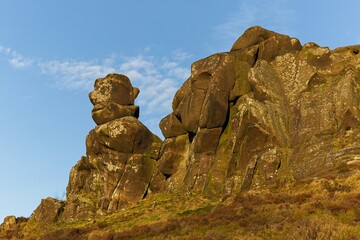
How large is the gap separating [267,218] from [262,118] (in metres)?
24.8

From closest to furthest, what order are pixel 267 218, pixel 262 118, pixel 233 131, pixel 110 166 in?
pixel 267 218, pixel 262 118, pixel 233 131, pixel 110 166

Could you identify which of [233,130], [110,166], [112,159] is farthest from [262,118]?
[110,166]

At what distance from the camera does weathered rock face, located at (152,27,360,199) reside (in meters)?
50.4

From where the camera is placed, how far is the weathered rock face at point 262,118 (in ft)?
165

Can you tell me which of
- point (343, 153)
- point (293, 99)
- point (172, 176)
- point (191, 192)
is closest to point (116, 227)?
point (191, 192)

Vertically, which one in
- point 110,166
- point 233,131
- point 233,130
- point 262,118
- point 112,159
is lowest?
point 262,118

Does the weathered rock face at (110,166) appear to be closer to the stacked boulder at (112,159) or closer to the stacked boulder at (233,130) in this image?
the stacked boulder at (112,159)

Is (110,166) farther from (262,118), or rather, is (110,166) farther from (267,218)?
(267,218)

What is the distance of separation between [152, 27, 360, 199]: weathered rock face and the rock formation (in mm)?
144

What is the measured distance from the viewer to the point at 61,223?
6681 cm

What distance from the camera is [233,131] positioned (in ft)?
195

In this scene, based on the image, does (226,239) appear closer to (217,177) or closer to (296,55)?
(217,177)

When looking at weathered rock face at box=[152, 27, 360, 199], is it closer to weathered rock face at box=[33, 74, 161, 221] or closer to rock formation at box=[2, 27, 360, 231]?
rock formation at box=[2, 27, 360, 231]

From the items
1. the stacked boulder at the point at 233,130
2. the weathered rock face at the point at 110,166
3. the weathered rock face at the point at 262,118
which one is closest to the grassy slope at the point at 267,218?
the stacked boulder at the point at 233,130
